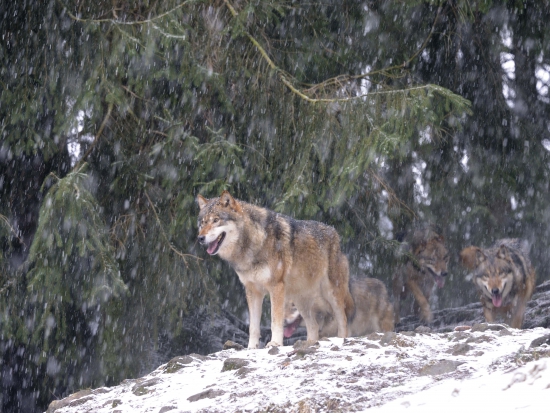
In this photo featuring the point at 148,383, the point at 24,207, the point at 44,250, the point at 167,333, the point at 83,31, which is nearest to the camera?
the point at 148,383

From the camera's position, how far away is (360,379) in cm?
547

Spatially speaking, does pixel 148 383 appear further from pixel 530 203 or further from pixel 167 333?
pixel 530 203

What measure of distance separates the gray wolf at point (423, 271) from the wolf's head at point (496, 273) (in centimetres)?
175

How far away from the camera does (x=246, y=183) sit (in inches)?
420

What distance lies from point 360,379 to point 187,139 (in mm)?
5838

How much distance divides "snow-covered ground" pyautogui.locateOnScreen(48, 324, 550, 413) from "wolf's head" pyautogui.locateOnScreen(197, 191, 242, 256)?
59.9 inches

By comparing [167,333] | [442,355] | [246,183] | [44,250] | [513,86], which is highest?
[513,86]

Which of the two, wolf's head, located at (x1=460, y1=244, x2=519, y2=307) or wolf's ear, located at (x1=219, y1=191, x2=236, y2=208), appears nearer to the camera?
wolf's ear, located at (x1=219, y1=191, x2=236, y2=208)

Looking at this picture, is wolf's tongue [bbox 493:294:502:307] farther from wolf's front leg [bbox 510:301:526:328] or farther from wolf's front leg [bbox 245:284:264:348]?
wolf's front leg [bbox 245:284:264:348]

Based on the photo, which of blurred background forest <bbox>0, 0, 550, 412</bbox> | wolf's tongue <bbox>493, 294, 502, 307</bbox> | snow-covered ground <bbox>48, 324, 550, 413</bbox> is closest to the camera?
snow-covered ground <bbox>48, 324, 550, 413</bbox>

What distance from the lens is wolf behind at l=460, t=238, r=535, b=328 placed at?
36.8 ft

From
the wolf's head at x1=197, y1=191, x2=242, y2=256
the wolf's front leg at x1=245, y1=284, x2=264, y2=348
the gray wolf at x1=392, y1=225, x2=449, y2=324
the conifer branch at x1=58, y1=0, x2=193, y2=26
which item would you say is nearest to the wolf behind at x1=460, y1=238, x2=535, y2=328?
the gray wolf at x1=392, y1=225, x2=449, y2=324

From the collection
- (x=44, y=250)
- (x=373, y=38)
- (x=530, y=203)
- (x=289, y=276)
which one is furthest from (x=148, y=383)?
(x=530, y=203)

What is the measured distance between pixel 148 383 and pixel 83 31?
228 inches
